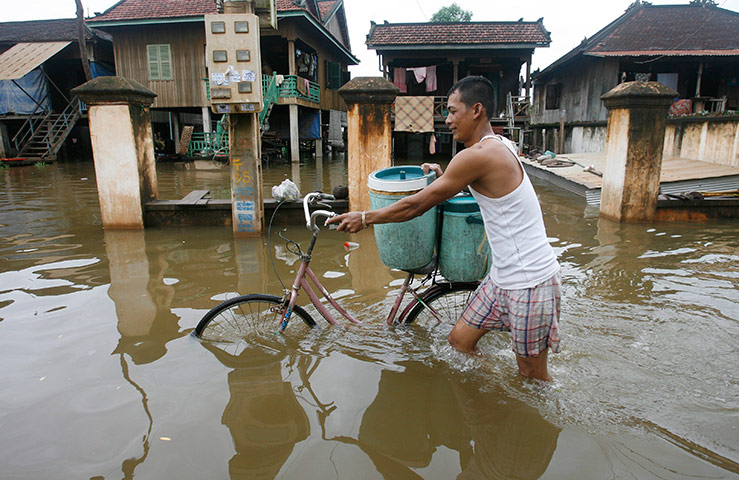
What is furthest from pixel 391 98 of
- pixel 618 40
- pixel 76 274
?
pixel 618 40

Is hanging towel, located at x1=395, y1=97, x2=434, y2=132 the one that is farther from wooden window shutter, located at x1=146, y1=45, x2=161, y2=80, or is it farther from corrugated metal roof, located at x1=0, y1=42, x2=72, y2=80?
corrugated metal roof, located at x1=0, y1=42, x2=72, y2=80

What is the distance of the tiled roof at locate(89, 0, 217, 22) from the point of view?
56.6ft

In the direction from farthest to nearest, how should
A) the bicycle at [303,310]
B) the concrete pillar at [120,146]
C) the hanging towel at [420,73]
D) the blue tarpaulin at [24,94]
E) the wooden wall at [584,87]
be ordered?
the hanging towel at [420,73]
the wooden wall at [584,87]
the blue tarpaulin at [24,94]
the concrete pillar at [120,146]
the bicycle at [303,310]

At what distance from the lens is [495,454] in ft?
7.66

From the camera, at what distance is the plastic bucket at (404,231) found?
2.83 metres

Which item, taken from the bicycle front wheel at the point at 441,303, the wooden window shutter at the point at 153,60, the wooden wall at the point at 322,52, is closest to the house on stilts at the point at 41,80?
the wooden window shutter at the point at 153,60

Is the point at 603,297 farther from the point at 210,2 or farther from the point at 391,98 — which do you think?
the point at 210,2

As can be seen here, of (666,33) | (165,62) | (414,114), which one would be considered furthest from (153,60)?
(666,33)

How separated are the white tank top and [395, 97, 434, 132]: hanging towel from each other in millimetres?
16480

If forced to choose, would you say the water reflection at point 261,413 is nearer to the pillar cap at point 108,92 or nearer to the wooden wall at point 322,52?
the pillar cap at point 108,92

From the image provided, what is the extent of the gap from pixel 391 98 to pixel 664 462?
569 centimetres

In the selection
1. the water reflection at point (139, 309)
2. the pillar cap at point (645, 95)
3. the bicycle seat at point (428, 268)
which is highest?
the pillar cap at point (645, 95)

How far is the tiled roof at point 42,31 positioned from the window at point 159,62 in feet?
11.7

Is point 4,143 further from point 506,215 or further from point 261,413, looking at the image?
point 506,215
